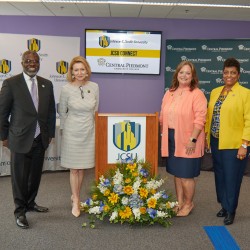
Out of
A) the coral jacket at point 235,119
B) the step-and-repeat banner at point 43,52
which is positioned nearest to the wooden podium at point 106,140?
the coral jacket at point 235,119

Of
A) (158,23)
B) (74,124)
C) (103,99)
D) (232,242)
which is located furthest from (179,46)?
(232,242)

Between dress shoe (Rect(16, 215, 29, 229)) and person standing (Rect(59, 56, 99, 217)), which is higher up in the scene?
person standing (Rect(59, 56, 99, 217))

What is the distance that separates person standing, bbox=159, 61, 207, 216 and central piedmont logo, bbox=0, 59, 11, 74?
321 centimetres

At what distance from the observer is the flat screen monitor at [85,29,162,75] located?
604 centimetres

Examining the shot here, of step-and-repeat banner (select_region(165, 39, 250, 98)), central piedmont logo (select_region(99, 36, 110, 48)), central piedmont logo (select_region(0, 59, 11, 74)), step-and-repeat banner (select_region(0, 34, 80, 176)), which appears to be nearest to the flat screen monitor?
central piedmont logo (select_region(99, 36, 110, 48))

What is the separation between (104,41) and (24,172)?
12.1ft

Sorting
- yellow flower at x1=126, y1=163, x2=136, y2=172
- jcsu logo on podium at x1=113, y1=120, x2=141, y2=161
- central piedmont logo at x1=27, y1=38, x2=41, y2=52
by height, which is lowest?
yellow flower at x1=126, y1=163, x2=136, y2=172

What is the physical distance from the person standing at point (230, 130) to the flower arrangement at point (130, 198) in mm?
562

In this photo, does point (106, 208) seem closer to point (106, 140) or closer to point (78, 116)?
point (106, 140)

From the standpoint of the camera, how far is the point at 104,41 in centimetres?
604

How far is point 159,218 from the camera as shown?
2.97 metres

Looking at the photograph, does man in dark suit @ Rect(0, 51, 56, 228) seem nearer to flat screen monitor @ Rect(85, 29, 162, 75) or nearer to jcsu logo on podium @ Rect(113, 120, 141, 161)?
jcsu logo on podium @ Rect(113, 120, 141, 161)

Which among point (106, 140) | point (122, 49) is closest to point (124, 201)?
point (106, 140)

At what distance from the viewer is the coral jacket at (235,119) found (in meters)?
2.87
